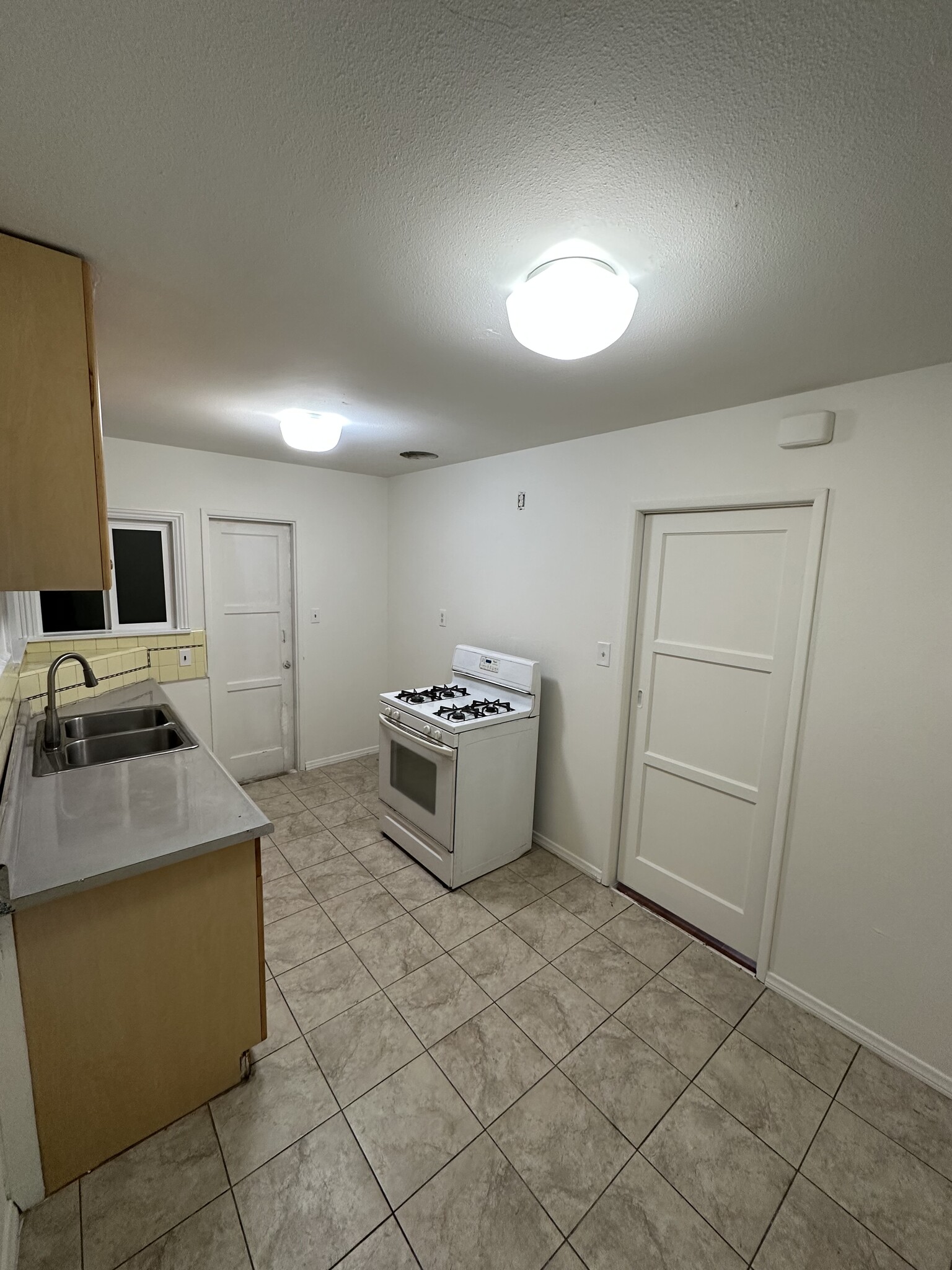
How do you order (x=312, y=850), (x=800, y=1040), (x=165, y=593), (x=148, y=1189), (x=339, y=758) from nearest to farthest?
(x=148, y=1189)
(x=800, y=1040)
(x=312, y=850)
(x=165, y=593)
(x=339, y=758)

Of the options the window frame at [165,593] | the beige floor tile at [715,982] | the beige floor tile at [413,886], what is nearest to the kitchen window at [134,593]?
the window frame at [165,593]

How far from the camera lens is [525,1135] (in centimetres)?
150

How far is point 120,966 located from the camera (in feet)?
4.53

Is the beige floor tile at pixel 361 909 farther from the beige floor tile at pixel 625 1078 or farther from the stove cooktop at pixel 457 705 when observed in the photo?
the beige floor tile at pixel 625 1078

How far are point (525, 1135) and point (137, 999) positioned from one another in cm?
119

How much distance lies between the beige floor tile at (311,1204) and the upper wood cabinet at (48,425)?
1656 mm

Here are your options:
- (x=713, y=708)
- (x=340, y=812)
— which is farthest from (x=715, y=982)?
(x=340, y=812)

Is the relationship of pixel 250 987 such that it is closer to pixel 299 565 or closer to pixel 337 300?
pixel 337 300

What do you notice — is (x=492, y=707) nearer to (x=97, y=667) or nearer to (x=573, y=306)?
(x=573, y=306)

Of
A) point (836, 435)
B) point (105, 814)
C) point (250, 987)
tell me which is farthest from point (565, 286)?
point (250, 987)

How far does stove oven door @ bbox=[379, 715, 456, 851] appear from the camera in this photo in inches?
101

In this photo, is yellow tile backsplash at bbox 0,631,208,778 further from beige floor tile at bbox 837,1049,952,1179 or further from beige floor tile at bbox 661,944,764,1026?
beige floor tile at bbox 837,1049,952,1179

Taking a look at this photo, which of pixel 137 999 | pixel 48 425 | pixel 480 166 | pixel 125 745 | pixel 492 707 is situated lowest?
pixel 137 999

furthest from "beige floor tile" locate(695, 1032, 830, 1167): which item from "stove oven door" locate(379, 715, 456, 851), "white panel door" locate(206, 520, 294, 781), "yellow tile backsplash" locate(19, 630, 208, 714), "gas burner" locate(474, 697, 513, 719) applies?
"white panel door" locate(206, 520, 294, 781)
